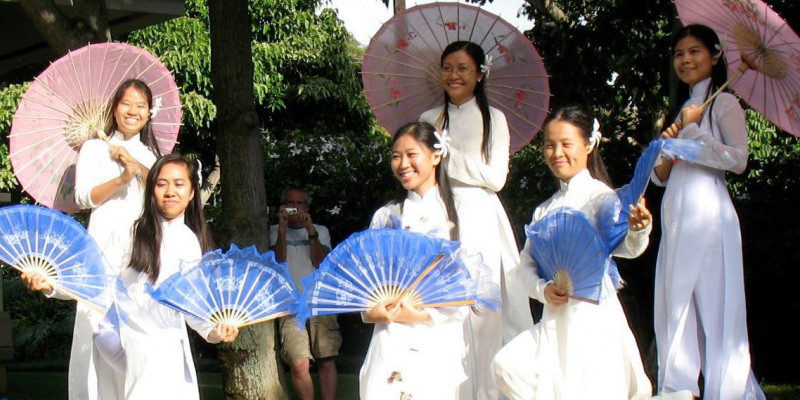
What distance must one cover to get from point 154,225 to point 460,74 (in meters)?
1.72

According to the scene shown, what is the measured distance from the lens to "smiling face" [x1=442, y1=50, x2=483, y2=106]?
5789mm

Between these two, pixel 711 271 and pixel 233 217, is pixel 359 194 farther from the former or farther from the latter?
pixel 711 271

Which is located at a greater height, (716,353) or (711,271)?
(711,271)

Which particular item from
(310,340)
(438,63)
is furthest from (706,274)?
(310,340)

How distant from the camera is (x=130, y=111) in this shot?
573 centimetres

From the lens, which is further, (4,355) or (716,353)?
(4,355)

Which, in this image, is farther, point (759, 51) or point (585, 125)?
point (759, 51)

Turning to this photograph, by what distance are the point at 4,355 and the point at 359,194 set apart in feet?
10.3

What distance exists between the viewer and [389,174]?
380 inches

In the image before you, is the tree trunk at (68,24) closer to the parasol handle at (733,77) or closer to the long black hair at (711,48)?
the long black hair at (711,48)

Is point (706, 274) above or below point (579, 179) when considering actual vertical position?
below

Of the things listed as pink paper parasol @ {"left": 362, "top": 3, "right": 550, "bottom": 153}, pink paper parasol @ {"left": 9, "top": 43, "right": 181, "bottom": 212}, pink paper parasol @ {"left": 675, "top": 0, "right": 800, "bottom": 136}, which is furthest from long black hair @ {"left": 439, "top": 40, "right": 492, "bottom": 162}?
pink paper parasol @ {"left": 9, "top": 43, "right": 181, "bottom": 212}

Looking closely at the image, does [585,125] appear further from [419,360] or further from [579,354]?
[419,360]

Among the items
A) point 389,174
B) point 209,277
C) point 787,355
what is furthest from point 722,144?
point 389,174
